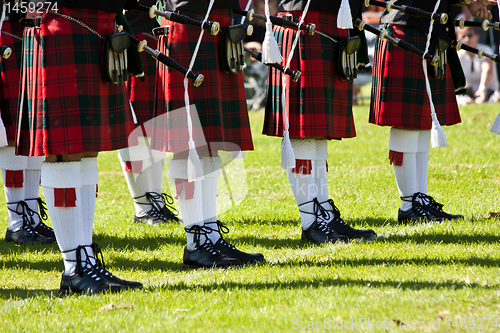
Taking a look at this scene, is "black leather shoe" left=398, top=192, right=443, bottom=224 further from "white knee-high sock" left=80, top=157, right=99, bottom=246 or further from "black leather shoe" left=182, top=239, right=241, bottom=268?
"white knee-high sock" left=80, top=157, right=99, bottom=246

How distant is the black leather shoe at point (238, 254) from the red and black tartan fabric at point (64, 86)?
2.47 ft

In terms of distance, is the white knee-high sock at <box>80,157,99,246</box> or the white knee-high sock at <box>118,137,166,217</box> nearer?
the white knee-high sock at <box>80,157,99,246</box>

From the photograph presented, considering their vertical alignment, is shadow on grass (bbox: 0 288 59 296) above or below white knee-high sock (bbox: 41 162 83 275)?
below

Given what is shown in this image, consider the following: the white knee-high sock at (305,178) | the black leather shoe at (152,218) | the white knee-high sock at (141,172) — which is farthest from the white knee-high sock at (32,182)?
the white knee-high sock at (305,178)

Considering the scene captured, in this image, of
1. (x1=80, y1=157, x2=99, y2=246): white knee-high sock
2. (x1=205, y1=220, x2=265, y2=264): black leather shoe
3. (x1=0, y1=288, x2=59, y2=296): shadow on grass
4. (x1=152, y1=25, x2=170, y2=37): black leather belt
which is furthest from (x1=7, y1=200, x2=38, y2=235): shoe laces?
(x1=152, y1=25, x2=170, y2=37): black leather belt

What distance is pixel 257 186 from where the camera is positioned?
15.0ft

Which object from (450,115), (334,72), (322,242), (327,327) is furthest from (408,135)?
(327,327)

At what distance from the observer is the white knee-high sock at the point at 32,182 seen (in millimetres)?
3164

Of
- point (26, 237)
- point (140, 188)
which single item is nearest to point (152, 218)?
point (140, 188)

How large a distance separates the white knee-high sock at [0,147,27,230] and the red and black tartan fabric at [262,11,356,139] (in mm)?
1387

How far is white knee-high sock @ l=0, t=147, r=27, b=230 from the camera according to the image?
10.1 feet

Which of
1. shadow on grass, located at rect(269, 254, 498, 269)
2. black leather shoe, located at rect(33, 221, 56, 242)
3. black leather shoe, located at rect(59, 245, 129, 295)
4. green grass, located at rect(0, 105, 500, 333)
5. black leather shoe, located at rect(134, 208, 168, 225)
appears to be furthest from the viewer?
black leather shoe, located at rect(134, 208, 168, 225)

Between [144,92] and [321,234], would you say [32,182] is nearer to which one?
[144,92]

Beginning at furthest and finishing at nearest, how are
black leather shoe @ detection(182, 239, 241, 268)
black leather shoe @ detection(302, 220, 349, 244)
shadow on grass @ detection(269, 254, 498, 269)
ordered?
black leather shoe @ detection(302, 220, 349, 244) → black leather shoe @ detection(182, 239, 241, 268) → shadow on grass @ detection(269, 254, 498, 269)
